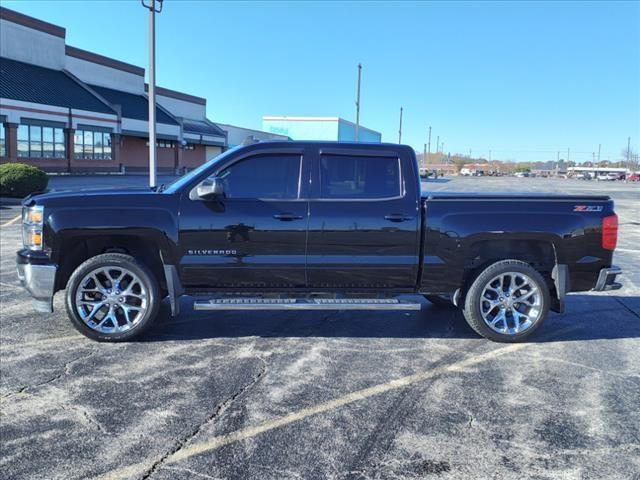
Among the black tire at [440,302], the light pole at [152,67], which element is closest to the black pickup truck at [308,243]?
the black tire at [440,302]

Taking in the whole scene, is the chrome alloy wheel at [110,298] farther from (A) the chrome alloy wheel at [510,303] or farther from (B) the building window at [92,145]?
(B) the building window at [92,145]

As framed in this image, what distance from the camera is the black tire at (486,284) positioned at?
219 inches

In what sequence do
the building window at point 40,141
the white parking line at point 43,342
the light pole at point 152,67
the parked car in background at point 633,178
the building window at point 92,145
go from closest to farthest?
1. the white parking line at point 43,342
2. the light pole at point 152,67
3. the building window at point 40,141
4. the building window at point 92,145
5. the parked car in background at point 633,178

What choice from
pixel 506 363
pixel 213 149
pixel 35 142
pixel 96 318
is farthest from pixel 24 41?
pixel 506 363

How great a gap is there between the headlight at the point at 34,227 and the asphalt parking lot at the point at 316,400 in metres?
0.94

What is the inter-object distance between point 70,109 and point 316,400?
3864 cm

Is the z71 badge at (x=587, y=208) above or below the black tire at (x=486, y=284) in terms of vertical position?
above

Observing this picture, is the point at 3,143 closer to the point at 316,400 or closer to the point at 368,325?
the point at 368,325

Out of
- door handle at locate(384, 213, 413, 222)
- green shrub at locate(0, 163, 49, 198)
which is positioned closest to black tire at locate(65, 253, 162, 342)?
door handle at locate(384, 213, 413, 222)

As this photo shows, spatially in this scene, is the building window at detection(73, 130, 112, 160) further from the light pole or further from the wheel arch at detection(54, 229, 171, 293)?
the wheel arch at detection(54, 229, 171, 293)

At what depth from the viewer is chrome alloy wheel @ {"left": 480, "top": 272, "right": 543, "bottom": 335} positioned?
5641 mm

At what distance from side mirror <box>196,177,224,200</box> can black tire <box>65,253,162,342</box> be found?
0.94m

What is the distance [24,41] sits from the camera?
38.1 meters

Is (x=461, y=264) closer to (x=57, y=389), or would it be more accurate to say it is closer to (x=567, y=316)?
(x=567, y=316)
